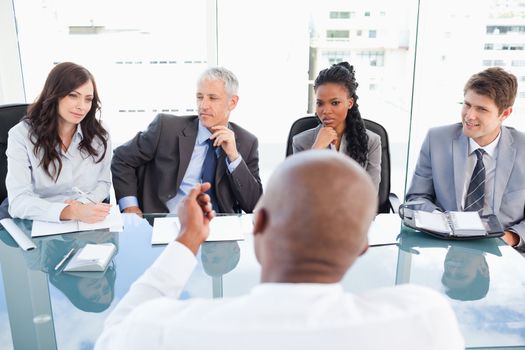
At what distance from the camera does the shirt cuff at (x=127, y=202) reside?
8.10ft

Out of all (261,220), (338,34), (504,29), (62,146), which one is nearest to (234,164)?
(62,146)

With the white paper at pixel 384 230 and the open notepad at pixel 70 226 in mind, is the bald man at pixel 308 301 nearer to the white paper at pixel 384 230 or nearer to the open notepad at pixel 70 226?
the white paper at pixel 384 230

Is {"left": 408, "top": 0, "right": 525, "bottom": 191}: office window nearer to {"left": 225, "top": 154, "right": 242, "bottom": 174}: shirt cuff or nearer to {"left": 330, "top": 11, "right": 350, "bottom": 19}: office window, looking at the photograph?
{"left": 330, "top": 11, "right": 350, "bottom": 19}: office window

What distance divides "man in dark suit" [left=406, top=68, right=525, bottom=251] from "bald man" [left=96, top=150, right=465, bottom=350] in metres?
1.58

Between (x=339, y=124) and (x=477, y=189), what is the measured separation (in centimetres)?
80

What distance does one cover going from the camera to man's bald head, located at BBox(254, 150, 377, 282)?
0.71m

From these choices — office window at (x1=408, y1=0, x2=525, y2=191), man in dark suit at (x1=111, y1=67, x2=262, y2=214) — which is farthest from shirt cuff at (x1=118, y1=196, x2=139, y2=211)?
office window at (x1=408, y1=0, x2=525, y2=191)

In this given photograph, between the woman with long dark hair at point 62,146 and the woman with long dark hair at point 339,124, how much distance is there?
105cm

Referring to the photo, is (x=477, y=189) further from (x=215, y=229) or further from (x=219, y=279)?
(x=219, y=279)

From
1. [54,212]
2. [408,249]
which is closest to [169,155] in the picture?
[54,212]

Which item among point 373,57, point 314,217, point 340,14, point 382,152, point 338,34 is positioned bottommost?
point 382,152

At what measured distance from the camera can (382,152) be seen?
8.69 feet

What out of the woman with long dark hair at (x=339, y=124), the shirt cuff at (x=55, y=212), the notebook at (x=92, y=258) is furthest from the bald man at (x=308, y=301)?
the woman with long dark hair at (x=339, y=124)

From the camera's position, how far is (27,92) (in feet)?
12.7
